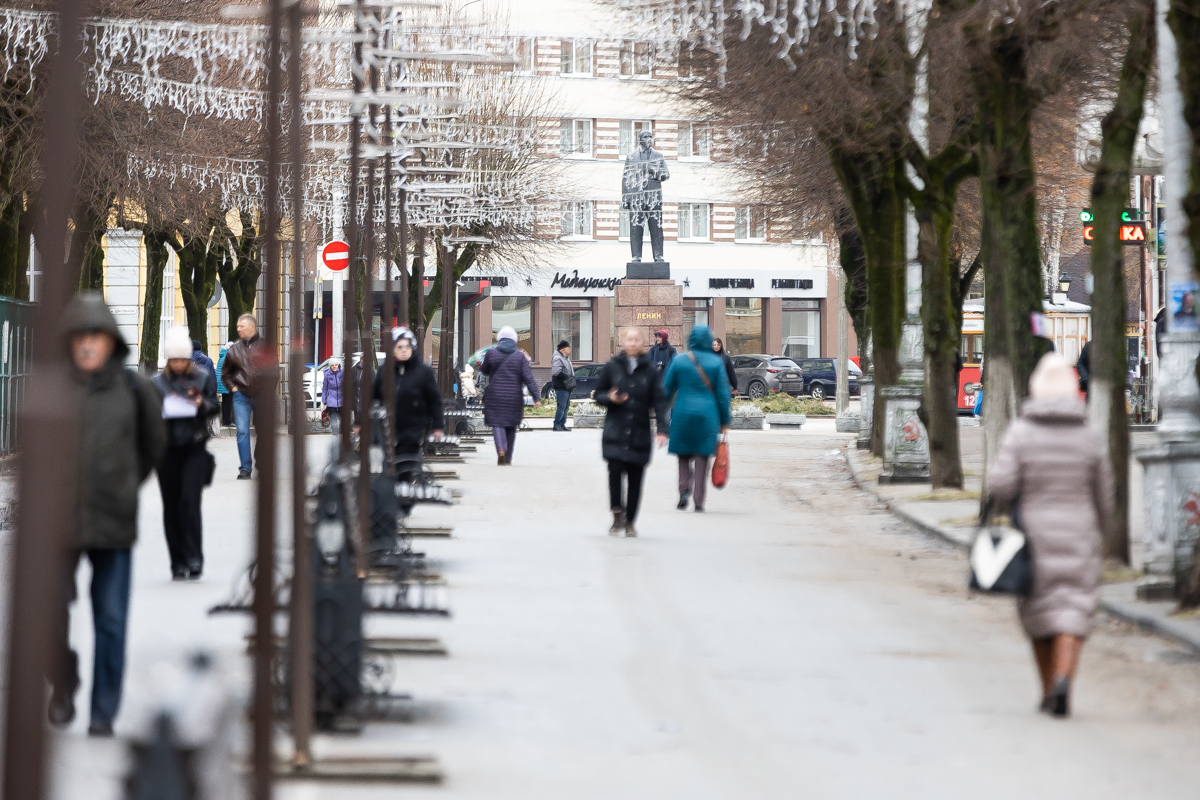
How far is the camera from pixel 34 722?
2520 mm

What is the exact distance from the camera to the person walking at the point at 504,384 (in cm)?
2358

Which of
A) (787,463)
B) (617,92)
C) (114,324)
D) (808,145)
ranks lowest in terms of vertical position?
(787,463)

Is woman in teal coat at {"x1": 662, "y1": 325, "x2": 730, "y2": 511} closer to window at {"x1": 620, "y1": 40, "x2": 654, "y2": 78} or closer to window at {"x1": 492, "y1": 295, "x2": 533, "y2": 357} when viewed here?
window at {"x1": 620, "y1": 40, "x2": 654, "y2": 78}

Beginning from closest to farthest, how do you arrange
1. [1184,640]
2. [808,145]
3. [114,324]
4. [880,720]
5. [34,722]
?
[34,722]
[114,324]
[880,720]
[1184,640]
[808,145]

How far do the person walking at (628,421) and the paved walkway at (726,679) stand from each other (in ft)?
1.24

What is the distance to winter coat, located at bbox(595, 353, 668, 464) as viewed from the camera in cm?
1430

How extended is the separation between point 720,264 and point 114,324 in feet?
200

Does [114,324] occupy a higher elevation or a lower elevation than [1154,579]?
higher

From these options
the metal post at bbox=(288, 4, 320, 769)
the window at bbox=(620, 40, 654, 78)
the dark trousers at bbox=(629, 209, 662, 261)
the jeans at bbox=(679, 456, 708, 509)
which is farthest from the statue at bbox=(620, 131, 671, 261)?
the metal post at bbox=(288, 4, 320, 769)

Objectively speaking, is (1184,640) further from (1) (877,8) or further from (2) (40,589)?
(1) (877,8)

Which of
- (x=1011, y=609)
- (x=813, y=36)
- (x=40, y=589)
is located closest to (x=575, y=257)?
(x=813, y=36)

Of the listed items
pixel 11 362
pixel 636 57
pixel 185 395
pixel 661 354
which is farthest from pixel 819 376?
pixel 185 395

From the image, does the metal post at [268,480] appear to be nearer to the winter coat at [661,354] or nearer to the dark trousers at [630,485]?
the dark trousers at [630,485]

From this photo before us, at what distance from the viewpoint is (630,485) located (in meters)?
14.5
